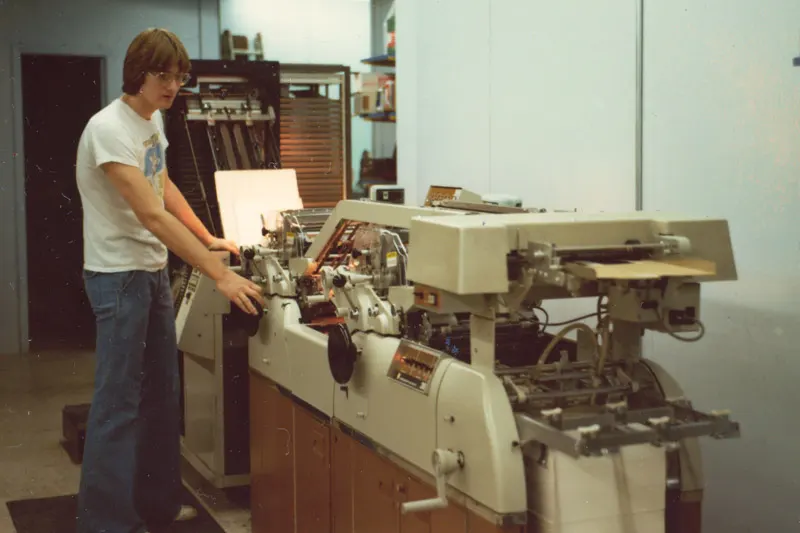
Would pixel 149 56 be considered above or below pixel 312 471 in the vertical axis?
above

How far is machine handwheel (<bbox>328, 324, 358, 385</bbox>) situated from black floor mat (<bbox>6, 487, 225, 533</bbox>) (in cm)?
142

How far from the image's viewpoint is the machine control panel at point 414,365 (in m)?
2.13

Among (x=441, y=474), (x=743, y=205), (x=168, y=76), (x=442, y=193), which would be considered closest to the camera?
(x=441, y=474)

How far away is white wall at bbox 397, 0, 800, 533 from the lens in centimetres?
256

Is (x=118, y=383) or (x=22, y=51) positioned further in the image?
(x=22, y=51)

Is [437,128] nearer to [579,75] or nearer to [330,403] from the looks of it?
[579,75]

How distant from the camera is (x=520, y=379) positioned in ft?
6.93

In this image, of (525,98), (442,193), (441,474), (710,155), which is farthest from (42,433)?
(710,155)

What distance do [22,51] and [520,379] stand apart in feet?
18.5

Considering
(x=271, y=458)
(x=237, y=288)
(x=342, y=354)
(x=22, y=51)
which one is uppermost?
(x=22, y=51)

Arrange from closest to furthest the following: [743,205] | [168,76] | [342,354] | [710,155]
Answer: [342,354] < [743,205] < [710,155] < [168,76]

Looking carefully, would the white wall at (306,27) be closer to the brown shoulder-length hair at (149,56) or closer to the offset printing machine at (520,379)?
the brown shoulder-length hair at (149,56)

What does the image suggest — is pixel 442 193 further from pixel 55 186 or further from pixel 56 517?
pixel 55 186

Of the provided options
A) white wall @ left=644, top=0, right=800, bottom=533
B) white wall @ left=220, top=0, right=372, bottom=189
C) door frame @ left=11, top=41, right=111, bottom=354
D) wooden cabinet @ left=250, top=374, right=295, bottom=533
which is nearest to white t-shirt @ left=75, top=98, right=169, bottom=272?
wooden cabinet @ left=250, top=374, right=295, bottom=533
